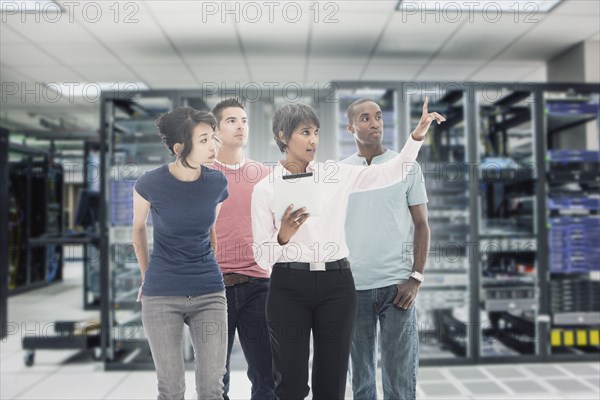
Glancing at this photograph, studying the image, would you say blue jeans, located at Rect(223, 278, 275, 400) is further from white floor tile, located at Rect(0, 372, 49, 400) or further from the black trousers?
white floor tile, located at Rect(0, 372, 49, 400)

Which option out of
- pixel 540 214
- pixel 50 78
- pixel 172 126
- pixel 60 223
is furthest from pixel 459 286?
pixel 60 223

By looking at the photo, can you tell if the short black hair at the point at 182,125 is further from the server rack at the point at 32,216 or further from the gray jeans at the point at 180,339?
the server rack at the point at 32,216

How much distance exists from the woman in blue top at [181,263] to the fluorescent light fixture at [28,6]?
9.19 feet

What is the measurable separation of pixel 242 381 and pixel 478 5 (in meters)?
3.39

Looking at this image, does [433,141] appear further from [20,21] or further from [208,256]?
[20,21]

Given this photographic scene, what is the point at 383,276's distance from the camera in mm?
1859

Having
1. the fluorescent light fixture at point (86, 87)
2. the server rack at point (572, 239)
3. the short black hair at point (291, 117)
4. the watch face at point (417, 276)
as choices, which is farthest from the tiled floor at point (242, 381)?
the fluorescent light fixture at point (86, 87)

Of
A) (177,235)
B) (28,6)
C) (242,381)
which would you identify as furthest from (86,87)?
(177,235)

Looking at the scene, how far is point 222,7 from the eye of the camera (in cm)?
371

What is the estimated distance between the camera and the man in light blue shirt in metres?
1.86

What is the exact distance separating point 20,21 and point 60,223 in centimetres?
546

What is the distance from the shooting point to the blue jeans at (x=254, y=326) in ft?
6.28

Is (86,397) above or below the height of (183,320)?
below

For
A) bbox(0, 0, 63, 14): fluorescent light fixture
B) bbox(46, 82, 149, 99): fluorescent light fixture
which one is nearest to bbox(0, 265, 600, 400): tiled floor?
bbox(0, 0, 63, 14): fluorescent light fixture
